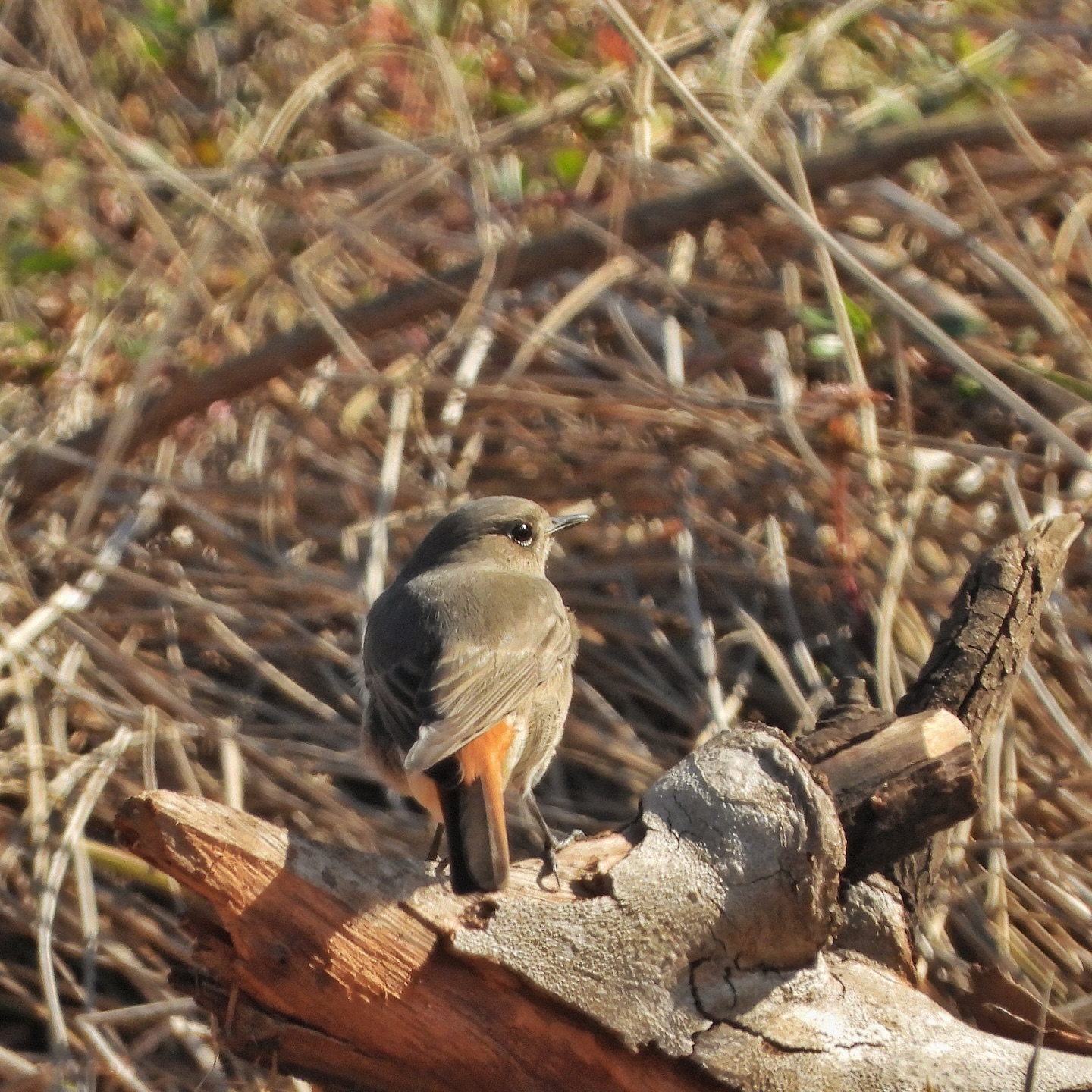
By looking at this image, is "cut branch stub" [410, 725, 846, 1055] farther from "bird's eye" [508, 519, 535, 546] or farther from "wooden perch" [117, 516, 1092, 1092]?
"bird's eye" [508, 519, 535, 546]

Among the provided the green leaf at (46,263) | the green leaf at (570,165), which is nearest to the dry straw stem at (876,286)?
the green leaf at (570,165)

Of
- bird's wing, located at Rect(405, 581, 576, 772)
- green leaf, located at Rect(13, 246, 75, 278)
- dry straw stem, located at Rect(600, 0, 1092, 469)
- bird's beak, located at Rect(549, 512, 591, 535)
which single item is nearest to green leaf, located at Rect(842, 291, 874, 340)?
dry straw stem, located at Rect(600, 0, 1092, 469)

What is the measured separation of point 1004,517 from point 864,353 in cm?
78

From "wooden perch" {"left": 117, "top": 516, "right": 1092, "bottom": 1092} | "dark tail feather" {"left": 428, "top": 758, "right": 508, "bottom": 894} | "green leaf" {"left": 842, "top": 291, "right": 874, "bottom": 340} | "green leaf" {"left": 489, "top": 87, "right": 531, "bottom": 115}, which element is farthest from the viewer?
"green leaf" {"left": 489, "top": 87, "right": 531, "bottom": 115}

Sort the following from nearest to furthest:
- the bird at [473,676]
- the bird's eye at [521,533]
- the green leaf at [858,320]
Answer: the bird at [473,676], the bird's eye at [521,533], the green leaf at [858,320]

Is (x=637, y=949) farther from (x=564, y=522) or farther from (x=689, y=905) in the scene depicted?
(x=564, y=522)

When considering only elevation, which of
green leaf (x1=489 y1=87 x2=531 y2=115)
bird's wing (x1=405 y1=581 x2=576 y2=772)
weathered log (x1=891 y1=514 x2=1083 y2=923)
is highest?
green leaf (x1=489 y1=87 x2=531 y2=115)

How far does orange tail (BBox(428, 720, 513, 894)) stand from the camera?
2.47m

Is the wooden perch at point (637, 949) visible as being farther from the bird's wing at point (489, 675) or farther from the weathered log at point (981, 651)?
the bird's wing at point (489, 675)

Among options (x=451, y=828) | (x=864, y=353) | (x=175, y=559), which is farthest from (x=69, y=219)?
(x=451, y=828)

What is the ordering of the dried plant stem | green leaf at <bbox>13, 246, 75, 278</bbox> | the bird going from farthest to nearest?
green leaf at <bbox>13, 246, 75, 278</bbox>, the dried plant stem, the bird

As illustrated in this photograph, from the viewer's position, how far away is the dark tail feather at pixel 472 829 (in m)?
2.47

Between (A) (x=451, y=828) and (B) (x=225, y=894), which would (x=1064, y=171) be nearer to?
(A) (x=451, y=828)

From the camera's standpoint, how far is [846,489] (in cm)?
441
